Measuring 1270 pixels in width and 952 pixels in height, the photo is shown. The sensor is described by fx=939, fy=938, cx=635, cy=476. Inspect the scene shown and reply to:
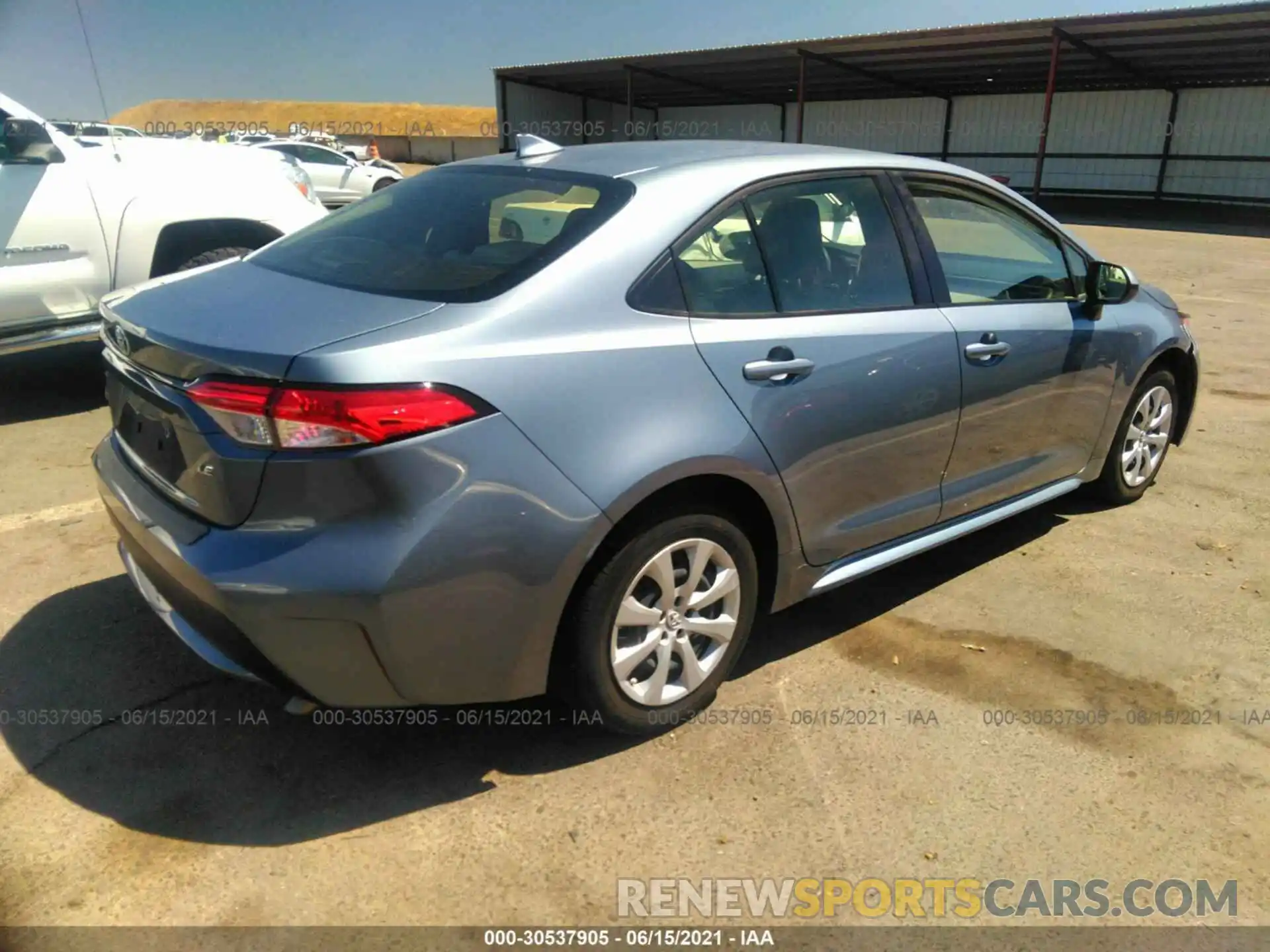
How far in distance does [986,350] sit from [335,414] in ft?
7.61

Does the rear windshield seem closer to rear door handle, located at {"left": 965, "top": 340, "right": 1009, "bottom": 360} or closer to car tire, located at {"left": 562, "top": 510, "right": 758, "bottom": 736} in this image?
car tire, located at {"left": 562, "top": 510, "right": 758, "bottom": 736}

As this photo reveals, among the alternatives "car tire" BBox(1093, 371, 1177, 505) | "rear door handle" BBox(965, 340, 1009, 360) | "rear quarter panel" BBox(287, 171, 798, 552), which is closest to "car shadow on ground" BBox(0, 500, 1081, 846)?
"rear quarter panel" BBox(287, 171, 798, 552)

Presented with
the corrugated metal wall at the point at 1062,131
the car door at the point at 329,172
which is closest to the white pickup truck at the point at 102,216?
the car door at the point at 329,172

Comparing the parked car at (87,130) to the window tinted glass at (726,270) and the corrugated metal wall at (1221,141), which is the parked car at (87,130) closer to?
the window tinted glass at (726,270)

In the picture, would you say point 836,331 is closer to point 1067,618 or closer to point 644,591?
point 644,591

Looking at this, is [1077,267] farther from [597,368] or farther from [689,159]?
[597,368]

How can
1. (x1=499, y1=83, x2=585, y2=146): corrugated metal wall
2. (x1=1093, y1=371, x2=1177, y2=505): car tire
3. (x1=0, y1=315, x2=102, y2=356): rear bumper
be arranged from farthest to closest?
(x1=499, y1=83, x2=585, y2=146): corrugated metal wall → (x1=0, y1=315, x2=102, y2=356): rear bumper → (x1=1093, y1=371, x2=1177, y2=505): car tire

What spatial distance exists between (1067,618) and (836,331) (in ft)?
5.07

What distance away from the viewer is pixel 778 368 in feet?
8.82

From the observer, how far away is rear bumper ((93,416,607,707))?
2.07m

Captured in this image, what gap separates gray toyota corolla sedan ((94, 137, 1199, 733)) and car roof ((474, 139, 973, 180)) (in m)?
0.02

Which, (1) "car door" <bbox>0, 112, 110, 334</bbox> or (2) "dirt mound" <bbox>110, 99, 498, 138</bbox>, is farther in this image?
(2) "dirt mound" <bbox>110, 99, 498, 138</bbox>

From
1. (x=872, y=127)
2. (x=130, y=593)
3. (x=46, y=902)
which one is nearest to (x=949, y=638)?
(x=46, y=902)

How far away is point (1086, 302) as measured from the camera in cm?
385
